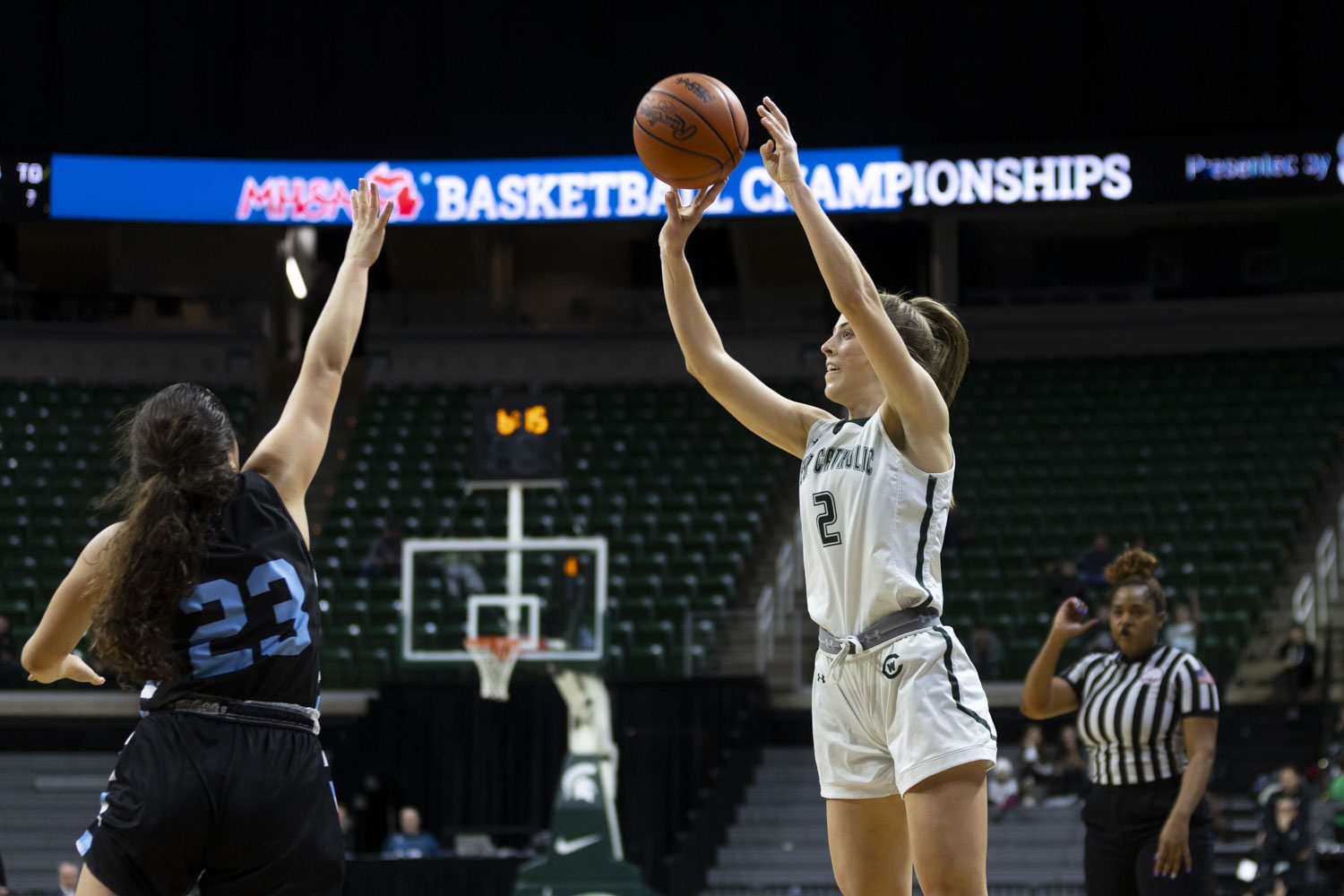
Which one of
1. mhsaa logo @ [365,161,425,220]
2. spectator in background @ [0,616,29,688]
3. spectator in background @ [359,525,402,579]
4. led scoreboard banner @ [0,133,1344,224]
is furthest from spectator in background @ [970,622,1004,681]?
spectator in background @ [0,616,29,688]

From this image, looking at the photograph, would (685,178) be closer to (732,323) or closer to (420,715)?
(420,715)

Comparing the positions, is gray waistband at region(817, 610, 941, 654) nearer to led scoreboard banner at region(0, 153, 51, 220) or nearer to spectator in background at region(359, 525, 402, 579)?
spectator in background at region(359, 525, 402, 579)

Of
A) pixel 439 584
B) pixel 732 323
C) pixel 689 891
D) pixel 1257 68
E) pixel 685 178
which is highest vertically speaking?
pixel 1257 68

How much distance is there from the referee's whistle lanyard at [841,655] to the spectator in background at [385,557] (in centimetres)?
1284

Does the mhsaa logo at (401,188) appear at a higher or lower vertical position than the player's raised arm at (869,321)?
higher

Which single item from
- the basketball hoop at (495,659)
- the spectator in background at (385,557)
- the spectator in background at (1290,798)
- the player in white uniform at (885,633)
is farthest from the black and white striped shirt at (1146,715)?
the spectator in background at (385,557)

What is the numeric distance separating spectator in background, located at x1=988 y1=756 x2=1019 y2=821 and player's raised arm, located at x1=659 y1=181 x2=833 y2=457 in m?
8.73

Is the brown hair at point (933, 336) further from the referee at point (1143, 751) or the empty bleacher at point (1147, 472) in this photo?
the empty bleacher at point (1147, 472)

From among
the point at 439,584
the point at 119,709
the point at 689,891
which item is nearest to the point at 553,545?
the point at 439,584

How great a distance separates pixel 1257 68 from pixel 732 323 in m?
7.65

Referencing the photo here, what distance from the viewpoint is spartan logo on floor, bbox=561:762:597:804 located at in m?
10.9

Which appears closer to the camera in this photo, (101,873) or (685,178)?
(101,873)

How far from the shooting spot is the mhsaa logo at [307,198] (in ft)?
60.5

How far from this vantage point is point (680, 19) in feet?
64.5
